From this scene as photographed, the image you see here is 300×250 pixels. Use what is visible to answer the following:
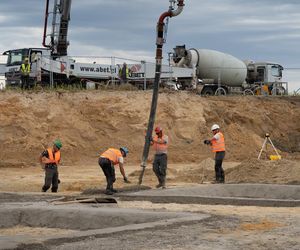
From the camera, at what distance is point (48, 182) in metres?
19.7

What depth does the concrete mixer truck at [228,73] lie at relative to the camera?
39.4 meters

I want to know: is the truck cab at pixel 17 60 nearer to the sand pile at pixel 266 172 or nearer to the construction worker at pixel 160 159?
the sand pile at pixel 266 172

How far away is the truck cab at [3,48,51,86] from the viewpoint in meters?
34.8

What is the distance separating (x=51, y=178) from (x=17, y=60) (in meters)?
16.7

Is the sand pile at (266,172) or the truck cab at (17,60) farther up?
the truck cab at (17,60)

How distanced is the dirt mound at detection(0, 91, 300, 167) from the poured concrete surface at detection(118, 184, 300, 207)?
12.1 m

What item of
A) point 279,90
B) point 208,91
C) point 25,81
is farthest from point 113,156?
point 279,90

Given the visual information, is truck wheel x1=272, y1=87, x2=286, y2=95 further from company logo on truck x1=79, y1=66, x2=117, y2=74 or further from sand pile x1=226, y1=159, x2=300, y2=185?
sand pile x1=226, y1=159, x2=300, y2=185

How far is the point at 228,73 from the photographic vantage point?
40656mm

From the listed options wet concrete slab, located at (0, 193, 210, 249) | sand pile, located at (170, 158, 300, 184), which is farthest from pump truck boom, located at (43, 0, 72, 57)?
wet concrete slab, located at (0, 193, 210, 249)

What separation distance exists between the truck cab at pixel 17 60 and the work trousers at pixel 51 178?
15.4m

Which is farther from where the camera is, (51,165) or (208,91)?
(208,91)

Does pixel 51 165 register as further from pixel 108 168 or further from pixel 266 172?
pixel 266 172

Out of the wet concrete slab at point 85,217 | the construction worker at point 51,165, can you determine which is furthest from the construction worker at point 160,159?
the wet concrete slab at point 85,217
